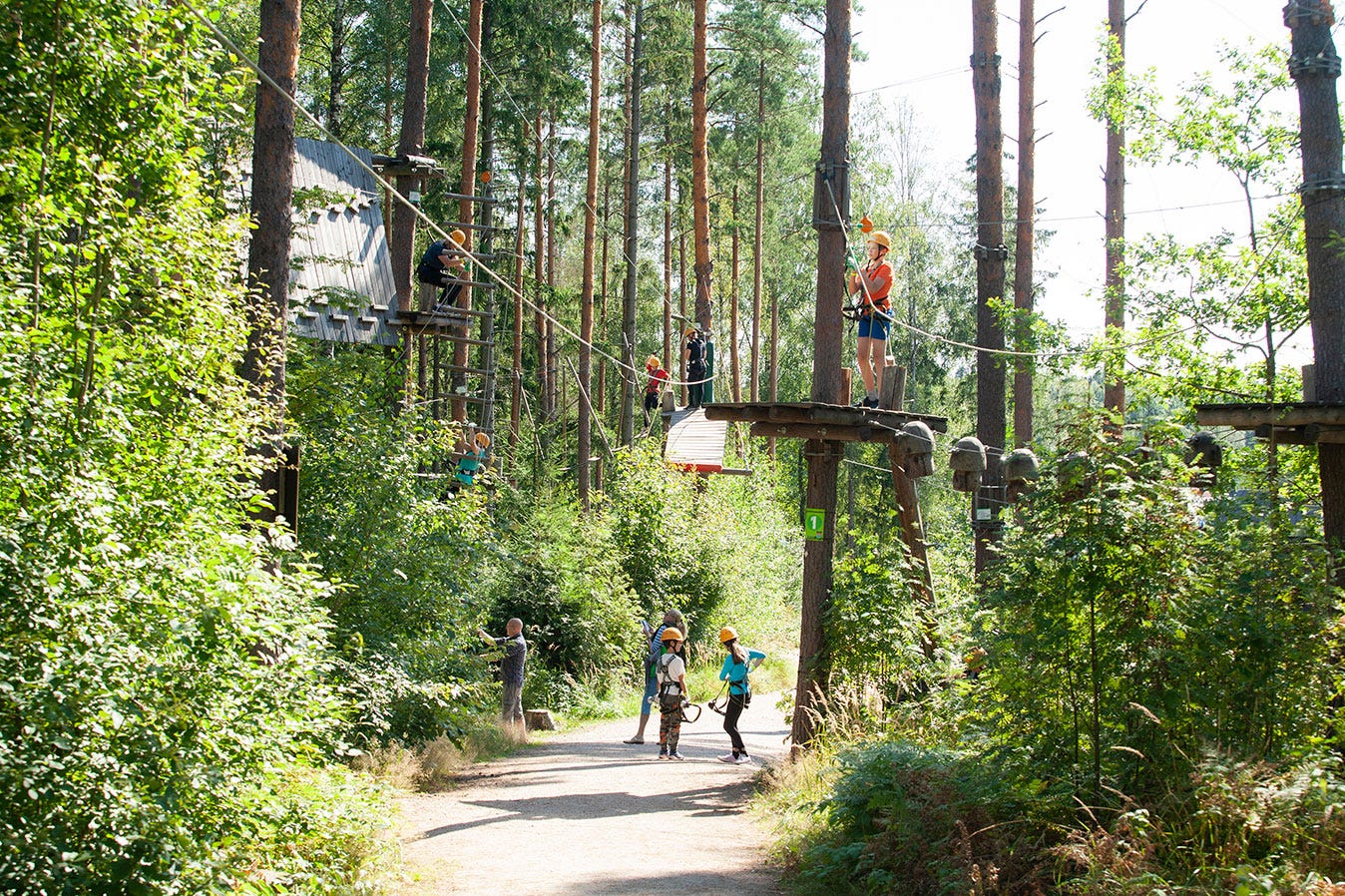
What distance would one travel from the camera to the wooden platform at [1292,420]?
1020cm

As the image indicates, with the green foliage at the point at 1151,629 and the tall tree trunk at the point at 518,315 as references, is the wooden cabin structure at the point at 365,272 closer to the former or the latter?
the tall tree trunk at the point at 518,315

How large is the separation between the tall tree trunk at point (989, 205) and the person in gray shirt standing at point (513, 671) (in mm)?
6618

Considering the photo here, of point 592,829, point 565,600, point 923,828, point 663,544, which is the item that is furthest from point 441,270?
point 923,828

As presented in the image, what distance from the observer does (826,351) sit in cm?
1336

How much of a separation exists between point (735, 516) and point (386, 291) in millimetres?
9497

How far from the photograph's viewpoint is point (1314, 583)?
7234 millimetres

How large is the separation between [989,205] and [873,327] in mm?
5060

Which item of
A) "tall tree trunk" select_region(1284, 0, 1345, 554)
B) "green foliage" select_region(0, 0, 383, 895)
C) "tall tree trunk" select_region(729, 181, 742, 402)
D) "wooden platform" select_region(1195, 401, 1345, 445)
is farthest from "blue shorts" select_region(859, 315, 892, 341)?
"tall tree trunk" select_region(729, 181, 742, 402)

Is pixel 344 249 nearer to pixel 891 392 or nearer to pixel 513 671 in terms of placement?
pixel 513 671

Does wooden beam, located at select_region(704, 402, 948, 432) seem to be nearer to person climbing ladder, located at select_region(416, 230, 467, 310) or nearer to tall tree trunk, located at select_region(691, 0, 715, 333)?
person climbing ladder, located at select_region(416, 230, 467, 310)

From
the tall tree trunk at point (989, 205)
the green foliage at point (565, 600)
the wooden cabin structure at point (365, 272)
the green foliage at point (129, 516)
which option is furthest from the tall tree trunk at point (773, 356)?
the green foliage at point (129, 516)

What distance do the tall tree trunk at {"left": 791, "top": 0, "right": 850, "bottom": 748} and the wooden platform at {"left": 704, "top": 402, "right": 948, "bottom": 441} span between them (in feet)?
0.80

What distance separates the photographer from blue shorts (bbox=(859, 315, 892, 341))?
42.8ft

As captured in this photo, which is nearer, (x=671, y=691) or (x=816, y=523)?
(x=816, y=523)
